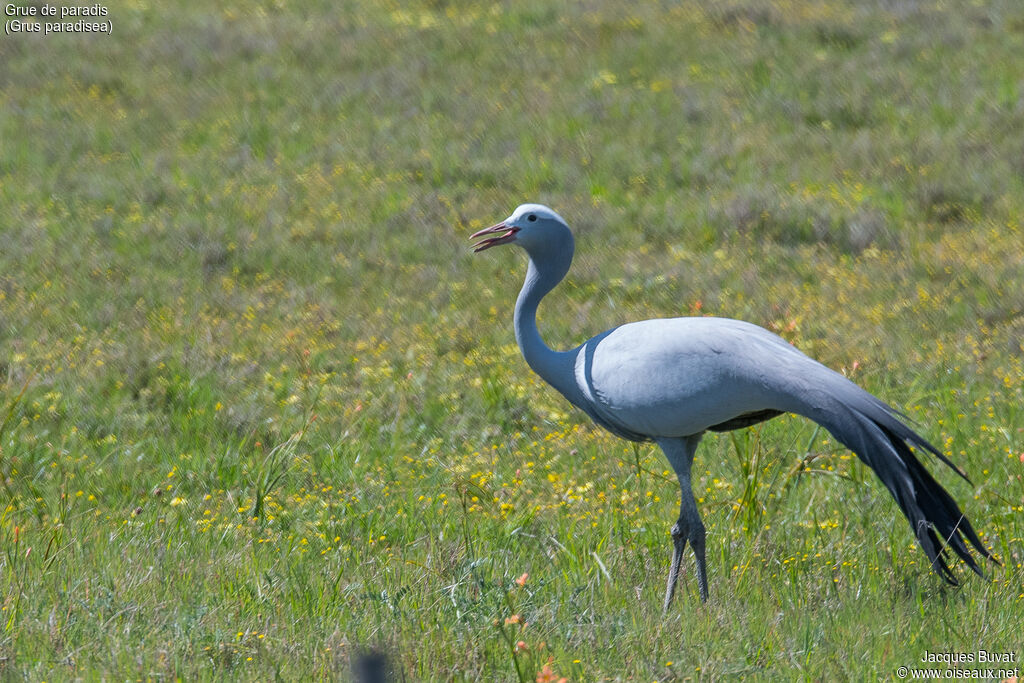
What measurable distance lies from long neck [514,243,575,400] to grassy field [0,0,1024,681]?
69cm

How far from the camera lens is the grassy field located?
4547 millimetres

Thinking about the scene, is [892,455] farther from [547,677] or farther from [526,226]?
[526,226]

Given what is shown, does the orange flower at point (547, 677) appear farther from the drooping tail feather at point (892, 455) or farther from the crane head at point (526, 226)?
the crane head at point (526, 226)

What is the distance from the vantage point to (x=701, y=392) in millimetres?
5027

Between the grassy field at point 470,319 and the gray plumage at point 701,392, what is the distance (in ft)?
1.14

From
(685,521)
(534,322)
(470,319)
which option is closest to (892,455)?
(685,521)

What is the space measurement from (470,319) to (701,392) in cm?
473

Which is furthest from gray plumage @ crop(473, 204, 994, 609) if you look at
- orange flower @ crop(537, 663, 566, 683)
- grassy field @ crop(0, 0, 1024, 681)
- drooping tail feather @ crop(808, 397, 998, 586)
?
orange flower @ crop(537, 663, 566, 683)

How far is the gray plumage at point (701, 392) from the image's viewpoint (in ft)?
15.6

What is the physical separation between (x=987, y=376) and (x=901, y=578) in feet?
11.1

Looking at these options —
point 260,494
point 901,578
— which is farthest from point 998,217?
point 260,494

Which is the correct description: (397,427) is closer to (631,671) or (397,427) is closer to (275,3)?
(631,671)

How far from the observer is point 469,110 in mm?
15406

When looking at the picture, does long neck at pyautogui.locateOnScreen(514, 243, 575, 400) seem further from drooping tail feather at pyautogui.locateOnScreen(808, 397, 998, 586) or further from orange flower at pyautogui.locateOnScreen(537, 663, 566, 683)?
orange flower at pyautogui.locateOnScreen(537, 663, 566, 683)
